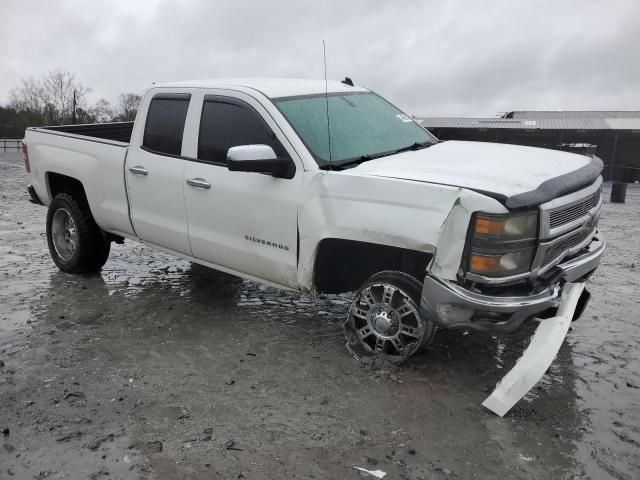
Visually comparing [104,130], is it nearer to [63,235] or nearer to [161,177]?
[63,235]

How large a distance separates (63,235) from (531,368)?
16.5ft

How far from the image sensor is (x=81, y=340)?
4504 mm

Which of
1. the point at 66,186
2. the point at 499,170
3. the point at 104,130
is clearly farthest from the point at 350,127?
the point at 104,130

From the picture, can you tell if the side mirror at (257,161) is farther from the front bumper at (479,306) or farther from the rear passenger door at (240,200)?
the front bumper at (479,306)

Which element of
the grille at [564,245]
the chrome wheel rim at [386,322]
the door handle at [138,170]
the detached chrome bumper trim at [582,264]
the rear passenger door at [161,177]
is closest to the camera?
the grille at [564,245]

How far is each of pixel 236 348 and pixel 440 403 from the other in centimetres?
159

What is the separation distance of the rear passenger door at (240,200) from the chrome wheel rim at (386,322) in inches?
21.5

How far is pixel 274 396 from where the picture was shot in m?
3.62

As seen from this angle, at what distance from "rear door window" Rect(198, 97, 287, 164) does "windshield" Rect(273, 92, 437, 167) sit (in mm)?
207

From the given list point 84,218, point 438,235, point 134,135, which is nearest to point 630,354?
point 438,235

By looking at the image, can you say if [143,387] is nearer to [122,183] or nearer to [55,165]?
[122,183]

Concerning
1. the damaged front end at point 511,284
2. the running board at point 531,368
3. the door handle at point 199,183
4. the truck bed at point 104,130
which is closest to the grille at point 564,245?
the damaged front end at point 511,284

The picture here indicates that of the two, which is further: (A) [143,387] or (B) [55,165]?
(B) [55,165]

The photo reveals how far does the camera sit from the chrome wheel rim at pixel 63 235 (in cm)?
618
